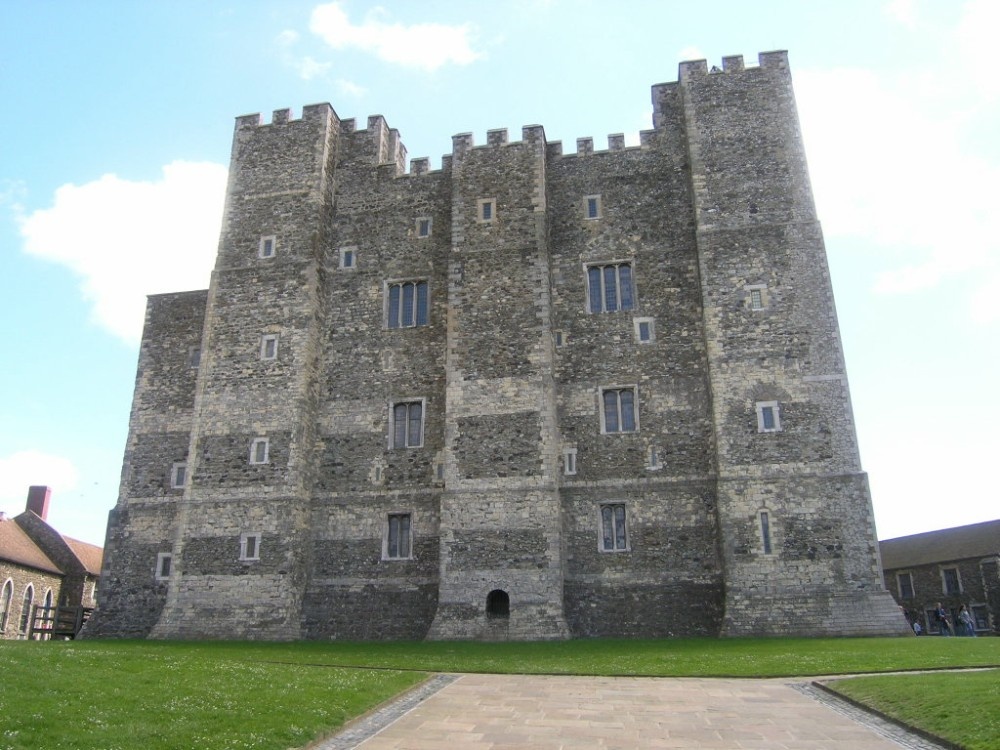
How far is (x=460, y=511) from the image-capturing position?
26406 millimetres

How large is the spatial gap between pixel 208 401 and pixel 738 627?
19425 millimetres

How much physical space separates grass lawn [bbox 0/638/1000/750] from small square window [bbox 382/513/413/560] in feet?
11.7

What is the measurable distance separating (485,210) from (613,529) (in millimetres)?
12410

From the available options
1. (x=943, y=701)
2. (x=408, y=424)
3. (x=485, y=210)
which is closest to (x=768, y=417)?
(x=408, y=424)

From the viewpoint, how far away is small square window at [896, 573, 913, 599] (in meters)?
48.8

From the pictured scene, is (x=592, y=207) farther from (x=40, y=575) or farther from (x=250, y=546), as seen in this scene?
(x=40, y=575)

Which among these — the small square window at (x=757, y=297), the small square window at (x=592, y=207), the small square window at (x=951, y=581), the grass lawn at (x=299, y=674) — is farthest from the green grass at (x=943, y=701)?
the small square window at (x=951, y=581)

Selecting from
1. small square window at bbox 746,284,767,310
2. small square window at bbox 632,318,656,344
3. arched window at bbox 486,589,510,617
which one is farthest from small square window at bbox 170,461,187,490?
small square window at bbox 746,284,767,310

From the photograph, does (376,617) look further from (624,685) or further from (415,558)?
(624,685)

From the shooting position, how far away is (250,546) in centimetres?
2744

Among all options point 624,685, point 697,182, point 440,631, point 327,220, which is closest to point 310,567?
point 440,631

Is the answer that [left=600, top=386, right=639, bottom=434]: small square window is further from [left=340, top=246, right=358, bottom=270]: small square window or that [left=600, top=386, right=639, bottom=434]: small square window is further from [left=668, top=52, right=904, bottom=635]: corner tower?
[left=340, top=246, right=358, bottom=270]: small square window

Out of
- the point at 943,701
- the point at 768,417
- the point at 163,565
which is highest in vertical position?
the point at 768,417

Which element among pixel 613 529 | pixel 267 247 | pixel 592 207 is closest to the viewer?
pixel 613 529
